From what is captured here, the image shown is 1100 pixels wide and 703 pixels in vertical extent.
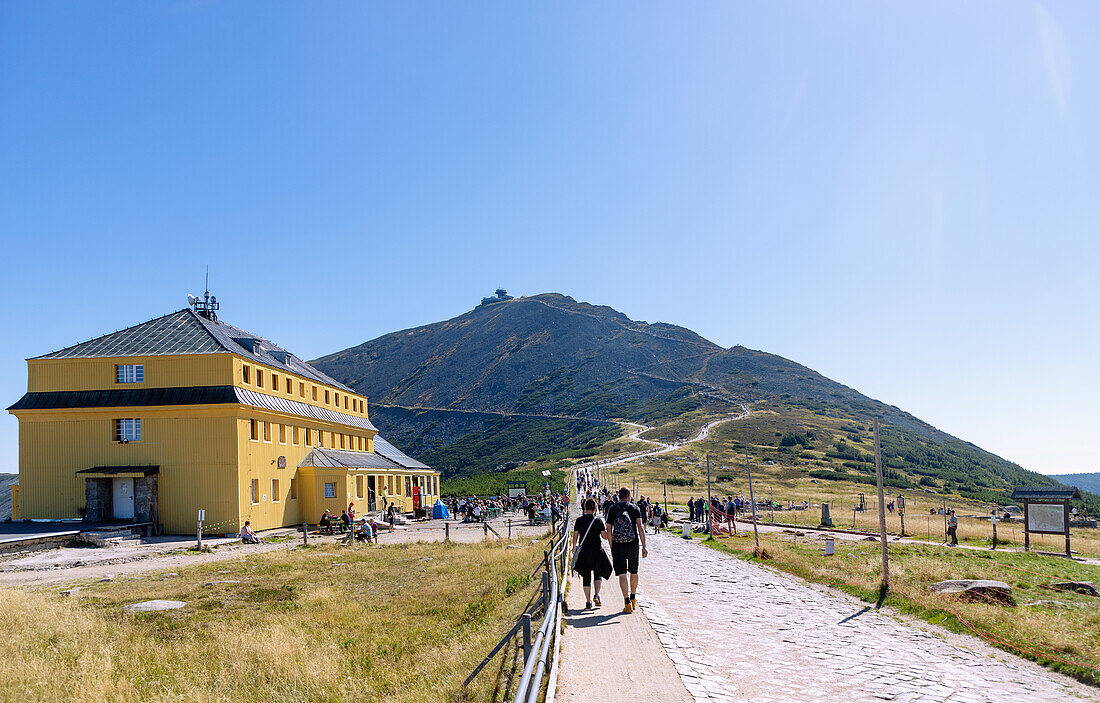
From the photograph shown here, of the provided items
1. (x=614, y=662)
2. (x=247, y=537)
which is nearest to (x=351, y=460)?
(x=247, y=537)

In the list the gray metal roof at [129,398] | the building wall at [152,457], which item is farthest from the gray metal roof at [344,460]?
the gray metal roof at [129,398]

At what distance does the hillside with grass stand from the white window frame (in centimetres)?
6102

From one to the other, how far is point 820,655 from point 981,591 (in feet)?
19.2

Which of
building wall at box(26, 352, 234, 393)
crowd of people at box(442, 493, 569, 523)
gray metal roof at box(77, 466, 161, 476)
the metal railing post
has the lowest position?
crowd of people at box(442, 493, 569, 523)

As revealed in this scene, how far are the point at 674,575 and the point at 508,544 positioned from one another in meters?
9.60

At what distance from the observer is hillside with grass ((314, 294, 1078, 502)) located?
95062 millimetres

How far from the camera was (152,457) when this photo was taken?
99.9 ft

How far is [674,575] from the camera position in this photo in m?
15.1

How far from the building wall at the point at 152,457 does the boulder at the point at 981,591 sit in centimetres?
2607

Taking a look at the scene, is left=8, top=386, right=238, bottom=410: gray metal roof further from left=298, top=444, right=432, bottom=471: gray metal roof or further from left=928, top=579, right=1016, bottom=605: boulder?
left=928, top=579, right=1016, bottom=605: boulder

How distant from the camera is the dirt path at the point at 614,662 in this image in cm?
630

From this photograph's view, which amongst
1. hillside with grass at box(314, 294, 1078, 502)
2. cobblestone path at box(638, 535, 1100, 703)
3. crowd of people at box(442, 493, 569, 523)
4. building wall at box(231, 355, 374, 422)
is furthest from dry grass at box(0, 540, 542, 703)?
hillside with grass at box(314, 294, 1078, 502)

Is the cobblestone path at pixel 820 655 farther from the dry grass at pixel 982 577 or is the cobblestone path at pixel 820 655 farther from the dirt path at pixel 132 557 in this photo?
the dirt path at pixel 132 557

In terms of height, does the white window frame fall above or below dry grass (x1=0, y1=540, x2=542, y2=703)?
above
